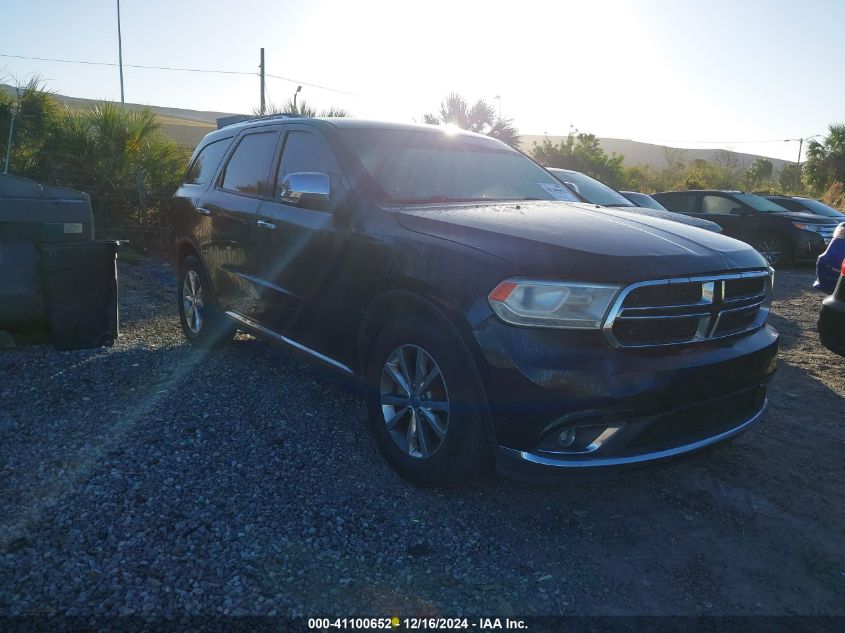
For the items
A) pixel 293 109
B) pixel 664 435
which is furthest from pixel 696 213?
pixel 664 435

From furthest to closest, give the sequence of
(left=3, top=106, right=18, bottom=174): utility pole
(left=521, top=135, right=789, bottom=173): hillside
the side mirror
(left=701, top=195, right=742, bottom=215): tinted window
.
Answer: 1. (left=521, top=135, right=789, bottom=173): hillside
2. (left=701, top=195, right=742, bottom=215): tinted window
3. (left=3, top=106, right=18, bottom=174): utility pole
4. the side mirror

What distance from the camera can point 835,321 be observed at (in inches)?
169

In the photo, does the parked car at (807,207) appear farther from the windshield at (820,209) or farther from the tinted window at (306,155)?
the tinted window at (306,155)

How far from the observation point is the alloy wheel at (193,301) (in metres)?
5.63

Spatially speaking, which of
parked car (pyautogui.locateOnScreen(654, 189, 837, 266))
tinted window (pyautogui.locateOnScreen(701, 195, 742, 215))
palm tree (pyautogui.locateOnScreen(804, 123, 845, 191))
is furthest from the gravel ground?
palm tree (pyautogui.locateOnScreen(804, 123, 845, 191))

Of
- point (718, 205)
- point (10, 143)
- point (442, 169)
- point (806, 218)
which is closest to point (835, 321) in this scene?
point (442, 169)

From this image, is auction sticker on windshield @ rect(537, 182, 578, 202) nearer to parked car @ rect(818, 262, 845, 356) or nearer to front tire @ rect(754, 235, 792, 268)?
parked car @ rect(818, 262, 845, 356)

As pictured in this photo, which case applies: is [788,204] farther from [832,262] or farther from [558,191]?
[558,191]

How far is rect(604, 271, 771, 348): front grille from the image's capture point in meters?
2.65

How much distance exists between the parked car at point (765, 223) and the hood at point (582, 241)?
10.4 metres

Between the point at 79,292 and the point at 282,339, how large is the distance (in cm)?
228

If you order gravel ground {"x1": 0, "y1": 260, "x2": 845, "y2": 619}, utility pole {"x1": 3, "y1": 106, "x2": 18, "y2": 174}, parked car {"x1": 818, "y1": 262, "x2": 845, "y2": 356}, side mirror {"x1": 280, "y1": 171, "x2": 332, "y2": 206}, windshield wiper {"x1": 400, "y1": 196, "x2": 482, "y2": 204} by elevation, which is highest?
utility pole {"x1": 3, "y1": 106, "x2": 18, "y2": 174}

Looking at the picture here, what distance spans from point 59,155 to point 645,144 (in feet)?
440

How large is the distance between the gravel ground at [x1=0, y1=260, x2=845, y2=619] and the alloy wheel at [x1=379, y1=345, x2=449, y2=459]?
26 centimetres
